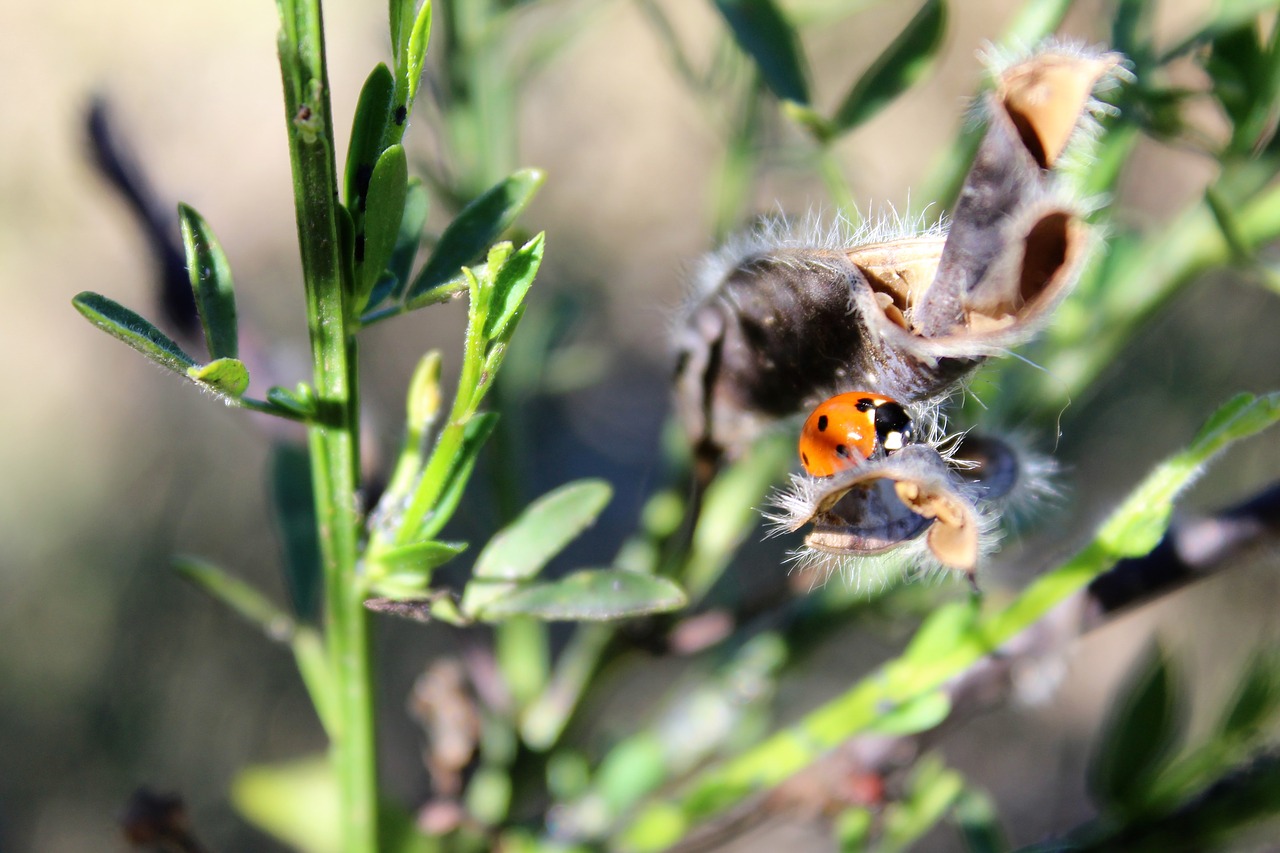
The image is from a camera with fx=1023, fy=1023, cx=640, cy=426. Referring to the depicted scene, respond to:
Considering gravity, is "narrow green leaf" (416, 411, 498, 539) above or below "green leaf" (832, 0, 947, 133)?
below

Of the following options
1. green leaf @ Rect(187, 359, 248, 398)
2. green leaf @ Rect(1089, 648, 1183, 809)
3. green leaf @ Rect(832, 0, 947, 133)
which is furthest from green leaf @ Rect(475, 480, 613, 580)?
green leaf @ Rect(1089, 648, 1183, 809)

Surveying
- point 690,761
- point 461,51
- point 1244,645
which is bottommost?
point 1244,645

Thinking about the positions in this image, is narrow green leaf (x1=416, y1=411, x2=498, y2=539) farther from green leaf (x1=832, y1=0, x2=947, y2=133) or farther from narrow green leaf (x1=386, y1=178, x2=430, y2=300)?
green leaf (x1=832, y1=0, x2=947, y2=133)

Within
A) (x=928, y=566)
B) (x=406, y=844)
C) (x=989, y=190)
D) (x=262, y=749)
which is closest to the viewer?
(x=989, y=190)

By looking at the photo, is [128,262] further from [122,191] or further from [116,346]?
[122,191]

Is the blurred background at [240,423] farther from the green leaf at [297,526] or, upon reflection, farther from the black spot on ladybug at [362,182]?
the black spot on ladybug at [362,182]

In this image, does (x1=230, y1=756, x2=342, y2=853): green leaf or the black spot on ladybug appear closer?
the black spot on ladybug

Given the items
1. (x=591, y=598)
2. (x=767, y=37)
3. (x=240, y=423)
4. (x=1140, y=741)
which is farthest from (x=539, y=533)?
(x=240, y=423)

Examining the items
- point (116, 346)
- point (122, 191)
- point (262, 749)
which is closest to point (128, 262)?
point (116, 346)
